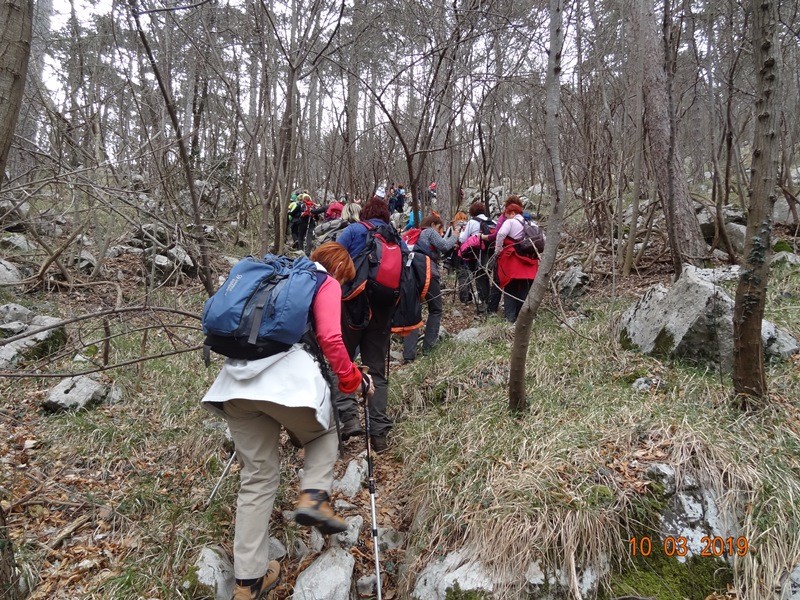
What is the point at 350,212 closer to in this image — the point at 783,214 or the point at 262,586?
the point at 262,586

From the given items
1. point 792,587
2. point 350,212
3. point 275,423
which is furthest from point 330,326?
point 350,212

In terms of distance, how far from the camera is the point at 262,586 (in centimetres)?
252

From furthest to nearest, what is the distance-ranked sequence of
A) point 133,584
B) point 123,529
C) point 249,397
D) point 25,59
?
point 123,529 → point 133,584 → point 249,397 → point 25,59

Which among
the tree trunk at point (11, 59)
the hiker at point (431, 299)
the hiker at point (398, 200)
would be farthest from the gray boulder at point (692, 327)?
the hiker at point (398, 200)

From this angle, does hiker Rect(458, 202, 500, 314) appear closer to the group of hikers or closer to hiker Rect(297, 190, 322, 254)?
the group of hikers

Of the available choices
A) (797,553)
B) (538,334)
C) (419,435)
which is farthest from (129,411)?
(797,553)

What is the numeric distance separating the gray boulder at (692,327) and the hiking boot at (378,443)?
8.74 feet

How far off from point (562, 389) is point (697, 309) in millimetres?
1411

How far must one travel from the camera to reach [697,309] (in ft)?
13.3

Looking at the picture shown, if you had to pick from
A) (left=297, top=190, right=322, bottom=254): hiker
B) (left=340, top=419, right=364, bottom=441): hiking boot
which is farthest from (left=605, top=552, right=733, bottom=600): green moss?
(left=297, top=190, right=322, bottom=254): hiker

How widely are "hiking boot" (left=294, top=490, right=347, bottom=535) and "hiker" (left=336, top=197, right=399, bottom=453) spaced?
1.46 metres

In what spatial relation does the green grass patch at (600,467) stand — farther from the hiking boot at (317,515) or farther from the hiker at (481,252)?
the hiker at (481,252)

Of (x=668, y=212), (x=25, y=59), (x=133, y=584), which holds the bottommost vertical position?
(x=133, y=584)

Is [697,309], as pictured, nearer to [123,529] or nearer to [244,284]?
[244,284]
